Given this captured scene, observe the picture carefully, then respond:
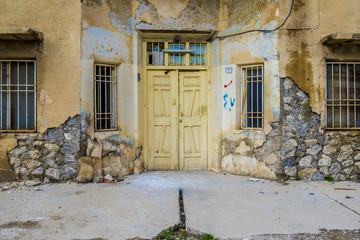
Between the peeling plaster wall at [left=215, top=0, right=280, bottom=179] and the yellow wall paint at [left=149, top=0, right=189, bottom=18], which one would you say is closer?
the peeling plaster wall at [left=215, top=0, right=280, bottom=179]

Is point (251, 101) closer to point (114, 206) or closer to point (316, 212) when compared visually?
point (316, 212)

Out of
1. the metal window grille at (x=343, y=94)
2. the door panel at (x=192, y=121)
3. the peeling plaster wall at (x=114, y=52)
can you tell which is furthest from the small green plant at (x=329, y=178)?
the peeling plaster wall at (x=114, y=52)

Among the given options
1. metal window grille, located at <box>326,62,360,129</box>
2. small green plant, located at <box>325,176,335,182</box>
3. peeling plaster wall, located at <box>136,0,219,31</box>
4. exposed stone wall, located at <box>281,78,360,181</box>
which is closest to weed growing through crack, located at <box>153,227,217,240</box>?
exposed stone wall, located at <box>281,78,360,181</box>

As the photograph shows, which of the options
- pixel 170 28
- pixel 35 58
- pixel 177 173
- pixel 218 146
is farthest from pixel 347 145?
pixel 35 58

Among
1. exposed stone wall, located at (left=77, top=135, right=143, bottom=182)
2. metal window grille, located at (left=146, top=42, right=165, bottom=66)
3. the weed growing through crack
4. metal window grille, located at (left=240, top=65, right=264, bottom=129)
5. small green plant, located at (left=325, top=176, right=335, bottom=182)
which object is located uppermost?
metal window grille, located at (left=146, top=42, right=165, bottom=66)

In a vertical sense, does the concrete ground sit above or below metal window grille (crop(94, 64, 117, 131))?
below

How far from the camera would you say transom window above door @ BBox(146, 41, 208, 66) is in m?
7.35

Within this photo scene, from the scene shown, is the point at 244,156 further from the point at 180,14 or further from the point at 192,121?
the point at 180,14

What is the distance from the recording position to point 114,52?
21.8 feet

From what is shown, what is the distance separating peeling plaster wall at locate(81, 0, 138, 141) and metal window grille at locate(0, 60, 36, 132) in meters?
1.14

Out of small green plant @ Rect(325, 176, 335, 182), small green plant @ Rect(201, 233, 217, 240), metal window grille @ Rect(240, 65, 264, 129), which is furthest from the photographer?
metal window grille @ Rect(240, 65, 264, 129)

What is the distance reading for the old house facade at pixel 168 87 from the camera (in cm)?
618

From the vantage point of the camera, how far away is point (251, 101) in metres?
6.91

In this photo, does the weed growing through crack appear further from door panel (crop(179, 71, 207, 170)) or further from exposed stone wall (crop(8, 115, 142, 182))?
door panel (crop(179, 71, 207, 170))
